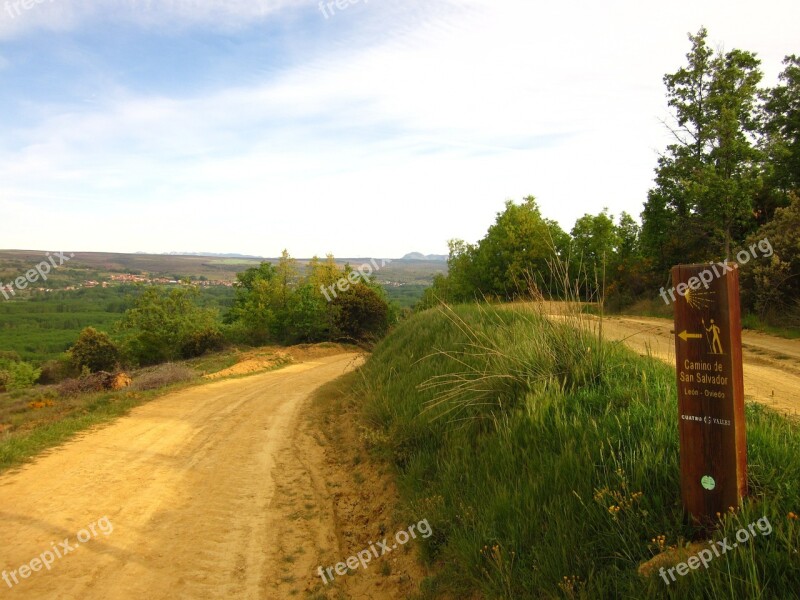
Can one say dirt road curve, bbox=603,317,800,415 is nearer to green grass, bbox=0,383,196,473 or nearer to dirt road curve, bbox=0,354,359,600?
dirt road curve, bbox=0,354,359,600

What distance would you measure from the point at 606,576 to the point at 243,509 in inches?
182

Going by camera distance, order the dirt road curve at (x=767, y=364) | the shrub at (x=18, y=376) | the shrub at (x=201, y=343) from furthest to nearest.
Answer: the shrub at (x=18, y=376) → the shrub at (x=201, y=343) → the dirt road curve at (x=767, y=364)

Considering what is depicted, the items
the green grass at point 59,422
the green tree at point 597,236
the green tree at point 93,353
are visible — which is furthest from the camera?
the green tree at point 93,353

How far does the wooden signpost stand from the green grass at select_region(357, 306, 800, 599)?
0.17 meters

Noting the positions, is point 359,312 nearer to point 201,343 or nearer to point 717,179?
point 201,343

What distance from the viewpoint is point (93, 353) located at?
39.1m

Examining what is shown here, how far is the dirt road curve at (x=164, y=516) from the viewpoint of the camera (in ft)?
15.1

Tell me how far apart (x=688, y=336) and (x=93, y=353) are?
44095 millimetres

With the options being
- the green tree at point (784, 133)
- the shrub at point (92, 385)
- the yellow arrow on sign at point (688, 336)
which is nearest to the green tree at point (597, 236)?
the green tree at point (784, 133)

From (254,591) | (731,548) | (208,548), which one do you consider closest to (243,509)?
(208,548)

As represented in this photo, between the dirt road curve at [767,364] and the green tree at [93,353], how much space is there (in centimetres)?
3798

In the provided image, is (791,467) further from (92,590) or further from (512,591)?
(92,590)

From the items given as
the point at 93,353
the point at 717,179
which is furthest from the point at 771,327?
the point at 93,353

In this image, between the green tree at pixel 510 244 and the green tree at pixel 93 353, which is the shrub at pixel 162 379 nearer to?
the green tree at pixel 510 244
